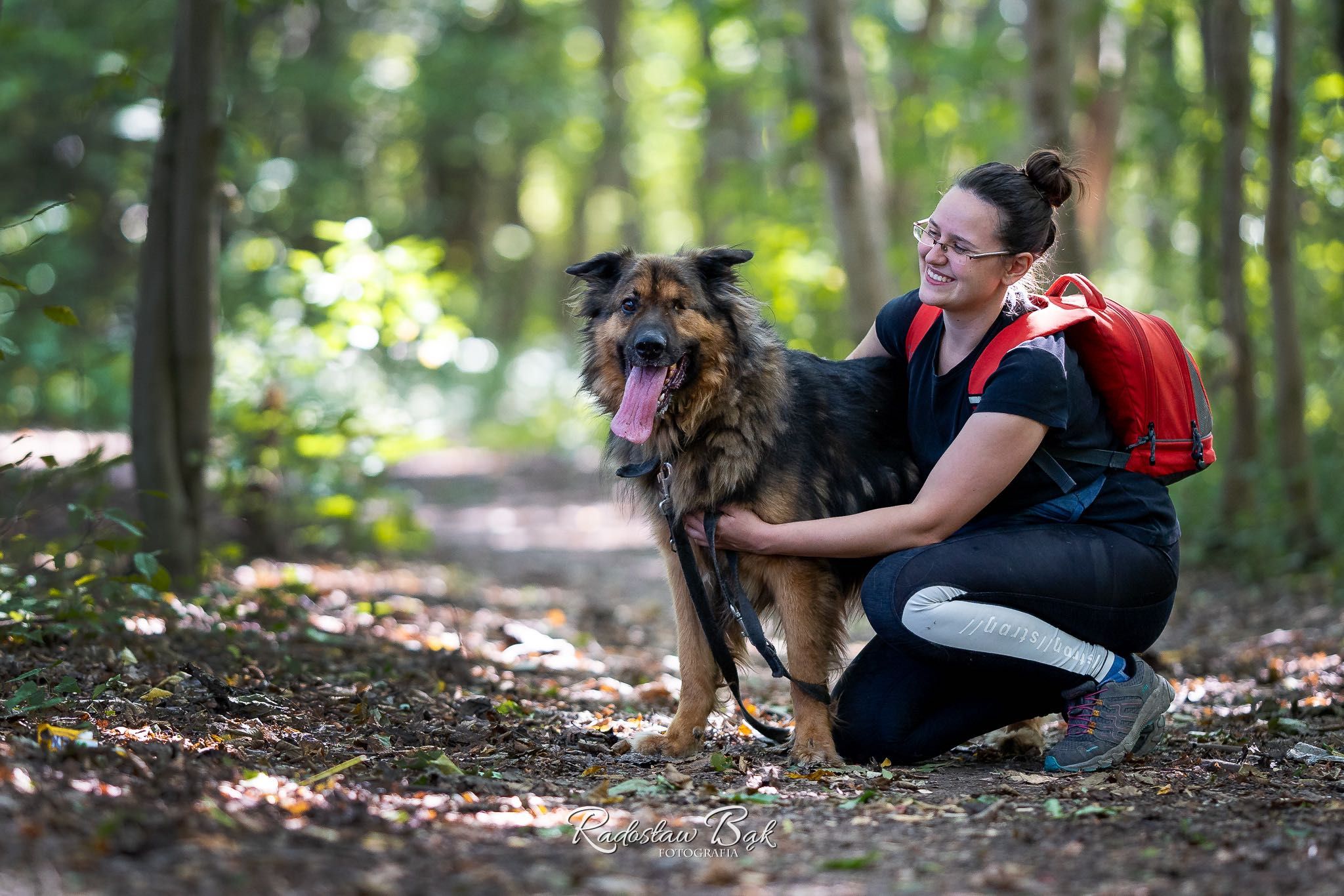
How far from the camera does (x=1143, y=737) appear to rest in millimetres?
3779

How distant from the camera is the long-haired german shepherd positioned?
3.90 metres

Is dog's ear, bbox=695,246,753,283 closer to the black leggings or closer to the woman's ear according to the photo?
the woman's ear

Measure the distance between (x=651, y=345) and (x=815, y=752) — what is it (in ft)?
4.88

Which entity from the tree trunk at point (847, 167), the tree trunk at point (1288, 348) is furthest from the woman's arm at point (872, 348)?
the tree trunk at point (1288, 348)

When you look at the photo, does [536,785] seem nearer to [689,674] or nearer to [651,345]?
[689,674]

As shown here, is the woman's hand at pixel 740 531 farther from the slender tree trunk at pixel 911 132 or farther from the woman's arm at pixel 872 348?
the slender tree trunk at pixel 911 132

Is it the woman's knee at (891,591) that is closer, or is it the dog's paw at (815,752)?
the woman's knee at (891,591)

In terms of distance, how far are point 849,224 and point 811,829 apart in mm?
6487

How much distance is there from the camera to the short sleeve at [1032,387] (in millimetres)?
3496

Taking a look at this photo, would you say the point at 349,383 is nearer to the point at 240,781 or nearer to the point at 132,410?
the point at 132,410

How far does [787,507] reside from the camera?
12.7ft

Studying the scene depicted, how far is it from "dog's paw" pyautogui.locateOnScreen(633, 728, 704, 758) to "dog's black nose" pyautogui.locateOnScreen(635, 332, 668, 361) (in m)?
1.32

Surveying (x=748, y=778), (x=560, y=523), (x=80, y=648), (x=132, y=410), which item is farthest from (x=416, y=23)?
(x=748, y=778)

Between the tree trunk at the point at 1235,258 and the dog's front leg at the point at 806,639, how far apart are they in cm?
572
